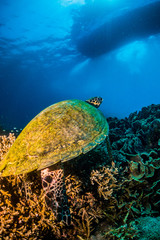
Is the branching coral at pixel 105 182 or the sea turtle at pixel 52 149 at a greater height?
the sea turtle at pixel 52 149

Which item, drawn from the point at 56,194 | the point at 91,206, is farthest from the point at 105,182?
the point at 56,194

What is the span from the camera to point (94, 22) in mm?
17359

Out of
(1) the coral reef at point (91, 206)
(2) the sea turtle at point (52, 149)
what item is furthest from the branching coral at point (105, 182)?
(2) the sea turtle at point (52, 149)

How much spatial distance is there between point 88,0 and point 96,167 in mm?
19758

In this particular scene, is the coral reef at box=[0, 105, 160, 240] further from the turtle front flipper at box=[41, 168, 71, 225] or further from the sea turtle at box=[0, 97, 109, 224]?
the sea turtle at box=[0, 97, 109, 224]

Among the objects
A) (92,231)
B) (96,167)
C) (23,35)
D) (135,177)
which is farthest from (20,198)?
(23,35)

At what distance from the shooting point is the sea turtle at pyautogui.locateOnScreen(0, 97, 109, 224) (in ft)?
5.89

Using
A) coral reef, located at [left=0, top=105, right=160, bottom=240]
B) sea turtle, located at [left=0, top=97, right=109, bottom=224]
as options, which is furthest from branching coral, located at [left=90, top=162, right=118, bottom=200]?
sea turtle, located at [left=0, top=97, right=109, bottom=224]

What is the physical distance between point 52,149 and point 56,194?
25.7 inches

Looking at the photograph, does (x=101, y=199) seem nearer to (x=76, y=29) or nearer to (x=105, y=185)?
(x=105, y=185)

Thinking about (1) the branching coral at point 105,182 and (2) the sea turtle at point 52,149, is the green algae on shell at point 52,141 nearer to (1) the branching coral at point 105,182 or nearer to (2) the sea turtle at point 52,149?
(2) the sea turtle at point 52,149

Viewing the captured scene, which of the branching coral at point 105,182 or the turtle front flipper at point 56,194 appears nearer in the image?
the turtle front flipper at point 56,194

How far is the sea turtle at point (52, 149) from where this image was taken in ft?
5.89

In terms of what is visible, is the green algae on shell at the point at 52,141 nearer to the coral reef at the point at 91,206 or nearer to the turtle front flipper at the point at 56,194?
the turtle front flipper at the point at 56,194
